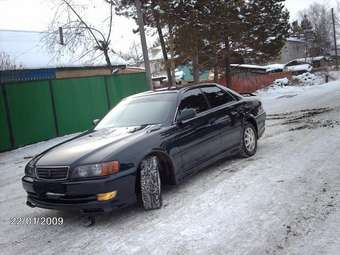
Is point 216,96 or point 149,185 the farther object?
point 216,96

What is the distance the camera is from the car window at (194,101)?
6562 millimetres

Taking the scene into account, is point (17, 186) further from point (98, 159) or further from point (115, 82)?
point (115, 82)

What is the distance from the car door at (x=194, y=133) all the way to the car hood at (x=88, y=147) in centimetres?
58

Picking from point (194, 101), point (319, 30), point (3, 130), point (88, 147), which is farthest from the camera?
point (319, 30)

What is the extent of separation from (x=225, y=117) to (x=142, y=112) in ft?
4.78

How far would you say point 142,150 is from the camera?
17.4 feet

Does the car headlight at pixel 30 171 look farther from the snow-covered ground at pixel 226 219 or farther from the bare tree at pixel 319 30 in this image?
the bare tree at pixel 319 30

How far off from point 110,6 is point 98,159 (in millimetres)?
18537

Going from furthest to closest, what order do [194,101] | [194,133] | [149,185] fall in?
[194,101], [194,133], [149,185]

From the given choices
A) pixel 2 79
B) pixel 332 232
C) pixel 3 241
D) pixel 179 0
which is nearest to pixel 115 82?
pixel 2 79

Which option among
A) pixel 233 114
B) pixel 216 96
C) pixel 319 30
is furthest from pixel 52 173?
pixel 319 30

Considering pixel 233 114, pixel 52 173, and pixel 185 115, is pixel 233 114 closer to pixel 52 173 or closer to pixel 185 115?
pixel 185 115

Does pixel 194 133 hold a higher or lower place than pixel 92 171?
higher

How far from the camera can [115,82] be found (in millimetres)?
17828
